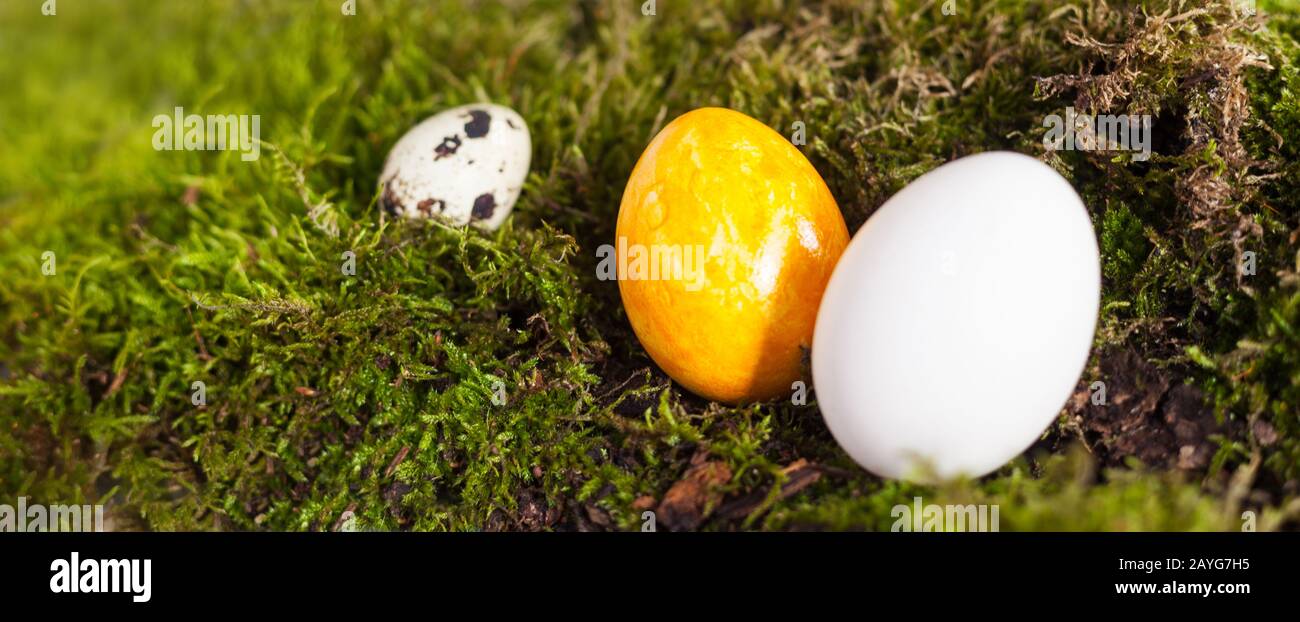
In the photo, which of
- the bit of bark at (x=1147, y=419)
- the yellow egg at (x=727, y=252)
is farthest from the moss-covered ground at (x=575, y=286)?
the yellow egg at (x=727, y=252)

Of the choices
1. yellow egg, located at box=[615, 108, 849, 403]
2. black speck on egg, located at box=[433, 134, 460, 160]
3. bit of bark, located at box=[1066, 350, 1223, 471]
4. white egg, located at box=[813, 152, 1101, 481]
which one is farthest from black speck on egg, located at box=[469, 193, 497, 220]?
bit of bark, located at box=[1066, 350, 1223, 471]

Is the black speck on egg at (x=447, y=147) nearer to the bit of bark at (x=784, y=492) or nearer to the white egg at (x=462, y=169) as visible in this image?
the white egg at (x=462, y=169)

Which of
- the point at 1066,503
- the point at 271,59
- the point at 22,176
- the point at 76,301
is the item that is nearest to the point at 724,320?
the point at 1066,503

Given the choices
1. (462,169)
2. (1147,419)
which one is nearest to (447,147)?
(462,169)

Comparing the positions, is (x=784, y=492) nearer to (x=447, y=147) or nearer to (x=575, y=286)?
(x=575, y=286)

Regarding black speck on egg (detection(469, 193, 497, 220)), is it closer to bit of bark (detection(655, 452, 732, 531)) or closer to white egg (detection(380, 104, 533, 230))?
white egg (detection(380, 104, 533, 230))

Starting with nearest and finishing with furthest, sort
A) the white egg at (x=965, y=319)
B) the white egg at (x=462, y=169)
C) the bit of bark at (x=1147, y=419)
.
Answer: the white egg at (x=965, y=319)
the bit of bark at (x=1147, y=419)
the white egg at (x=462, y=169)
